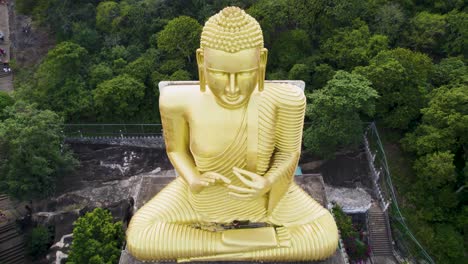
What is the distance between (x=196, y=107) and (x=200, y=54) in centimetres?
97

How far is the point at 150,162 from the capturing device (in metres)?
14.7

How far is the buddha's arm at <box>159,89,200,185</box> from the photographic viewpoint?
7.05 meters

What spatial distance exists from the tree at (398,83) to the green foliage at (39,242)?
1066cm

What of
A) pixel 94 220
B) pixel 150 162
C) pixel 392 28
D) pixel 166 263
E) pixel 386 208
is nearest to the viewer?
pixel 166 263

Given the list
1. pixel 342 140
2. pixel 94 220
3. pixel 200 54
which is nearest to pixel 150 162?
pixel 94 220

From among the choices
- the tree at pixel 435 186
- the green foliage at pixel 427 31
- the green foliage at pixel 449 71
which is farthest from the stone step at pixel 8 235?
the green foliage at pixel 427 31

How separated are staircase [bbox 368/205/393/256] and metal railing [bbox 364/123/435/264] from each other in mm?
177

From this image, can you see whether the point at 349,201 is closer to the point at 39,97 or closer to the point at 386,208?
the point at 386,208

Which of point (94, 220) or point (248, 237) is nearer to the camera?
point (248, 237)

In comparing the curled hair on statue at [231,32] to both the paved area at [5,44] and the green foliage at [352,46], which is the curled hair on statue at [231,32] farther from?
the paved area at [5,44]

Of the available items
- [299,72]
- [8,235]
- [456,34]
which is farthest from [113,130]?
[456,34]

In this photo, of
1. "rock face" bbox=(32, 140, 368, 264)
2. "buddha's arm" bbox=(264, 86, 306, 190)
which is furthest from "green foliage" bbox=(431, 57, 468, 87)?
"buddha's arm" bbox=(264, 86, 306, 190)

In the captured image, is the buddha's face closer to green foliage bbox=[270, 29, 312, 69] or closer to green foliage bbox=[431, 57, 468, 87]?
green foliage bbox=[270, 29, 312, 69]

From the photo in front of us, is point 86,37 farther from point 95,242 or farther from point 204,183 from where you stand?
point 204,183
